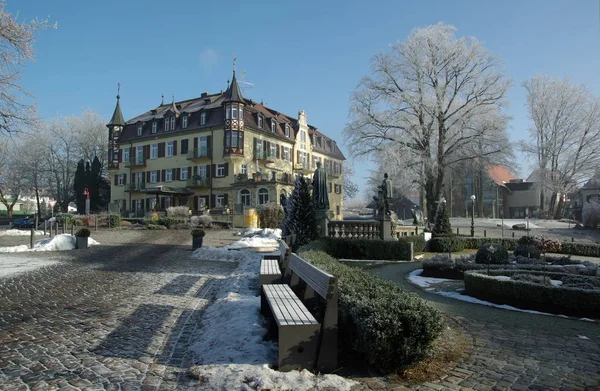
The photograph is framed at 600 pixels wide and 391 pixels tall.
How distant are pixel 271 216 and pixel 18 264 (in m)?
20.7

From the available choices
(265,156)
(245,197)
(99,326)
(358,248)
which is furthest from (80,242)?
(265,156)

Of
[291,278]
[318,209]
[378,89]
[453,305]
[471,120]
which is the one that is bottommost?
[453,305]

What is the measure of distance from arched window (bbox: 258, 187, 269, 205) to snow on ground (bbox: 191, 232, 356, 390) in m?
34.7

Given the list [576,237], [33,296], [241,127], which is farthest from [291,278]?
[241,127]

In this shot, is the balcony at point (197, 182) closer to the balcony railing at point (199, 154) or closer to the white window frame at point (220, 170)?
the white window frame at point (220, 170)

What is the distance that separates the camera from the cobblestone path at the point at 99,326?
4.50 meters

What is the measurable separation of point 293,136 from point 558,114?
2781 cm

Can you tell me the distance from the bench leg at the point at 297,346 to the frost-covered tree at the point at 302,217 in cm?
1213

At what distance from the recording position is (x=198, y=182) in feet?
153

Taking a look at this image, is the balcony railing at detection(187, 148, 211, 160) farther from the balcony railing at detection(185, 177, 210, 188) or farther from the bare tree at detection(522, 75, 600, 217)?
the bare tree at detection(522, 75, 600, 217)

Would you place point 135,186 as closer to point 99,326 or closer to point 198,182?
point 198,182

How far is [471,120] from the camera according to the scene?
32.1 m

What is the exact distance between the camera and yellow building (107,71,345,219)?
4466cm

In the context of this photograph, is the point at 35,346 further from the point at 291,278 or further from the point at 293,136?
the point at 293,136
